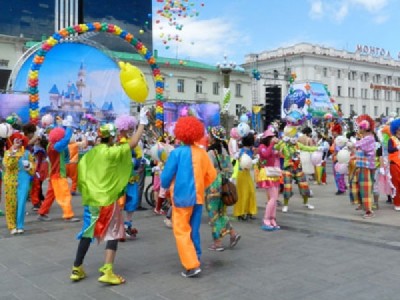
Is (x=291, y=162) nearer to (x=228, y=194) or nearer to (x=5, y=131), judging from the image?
(x=228, y=194)

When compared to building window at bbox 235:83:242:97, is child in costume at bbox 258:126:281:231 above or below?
below

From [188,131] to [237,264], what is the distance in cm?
173

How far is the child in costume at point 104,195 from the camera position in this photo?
A: 4980 millimetres

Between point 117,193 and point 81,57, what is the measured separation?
19051 mm

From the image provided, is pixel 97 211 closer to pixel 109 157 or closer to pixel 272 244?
pixel 109 157

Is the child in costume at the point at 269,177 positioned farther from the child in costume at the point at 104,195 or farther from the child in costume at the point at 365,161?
the child in costume at the point at 104,195

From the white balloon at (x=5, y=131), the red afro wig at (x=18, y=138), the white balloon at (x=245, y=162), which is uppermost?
the white balloon at (x=5, y=131)

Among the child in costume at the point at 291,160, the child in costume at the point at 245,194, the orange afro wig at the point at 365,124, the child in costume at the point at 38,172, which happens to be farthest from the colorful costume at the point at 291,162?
the child in costume at the point at 38,172

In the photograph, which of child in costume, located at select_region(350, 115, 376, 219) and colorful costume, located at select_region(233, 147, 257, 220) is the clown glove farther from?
child in costume, located at select_region(350, 115, 376, 219)

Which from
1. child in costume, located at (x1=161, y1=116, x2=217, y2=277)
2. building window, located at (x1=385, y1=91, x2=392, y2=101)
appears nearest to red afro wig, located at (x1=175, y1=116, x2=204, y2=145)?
child in costume, located at (x1=161, y1=116, x2=217, y2=277)

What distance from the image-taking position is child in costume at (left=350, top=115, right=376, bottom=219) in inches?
326

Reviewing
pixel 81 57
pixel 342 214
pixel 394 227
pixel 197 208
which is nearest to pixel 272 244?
pixel 197 208

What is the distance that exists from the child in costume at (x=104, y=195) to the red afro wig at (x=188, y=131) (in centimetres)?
46

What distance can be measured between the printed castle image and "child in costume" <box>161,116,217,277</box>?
17.2 m
